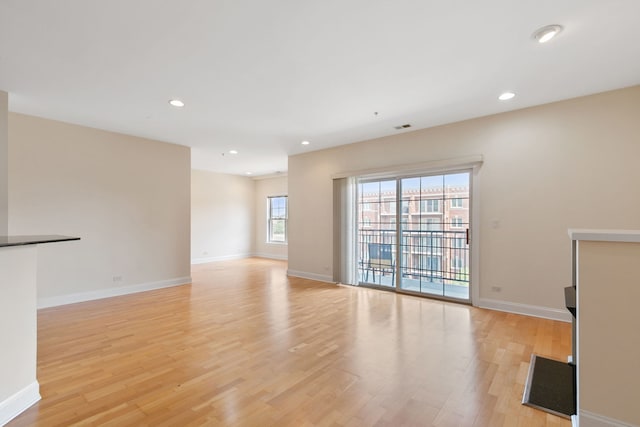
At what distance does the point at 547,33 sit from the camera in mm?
2281

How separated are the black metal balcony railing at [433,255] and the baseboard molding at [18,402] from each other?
4646 mm

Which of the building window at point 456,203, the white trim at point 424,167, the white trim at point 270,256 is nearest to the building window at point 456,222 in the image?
the building window at point 456,203

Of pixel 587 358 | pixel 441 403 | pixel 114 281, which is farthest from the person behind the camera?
pixel 114 281

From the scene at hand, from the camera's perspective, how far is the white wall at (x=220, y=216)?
28.2 feet

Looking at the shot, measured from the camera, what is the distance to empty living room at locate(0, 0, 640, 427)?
1.94 metres

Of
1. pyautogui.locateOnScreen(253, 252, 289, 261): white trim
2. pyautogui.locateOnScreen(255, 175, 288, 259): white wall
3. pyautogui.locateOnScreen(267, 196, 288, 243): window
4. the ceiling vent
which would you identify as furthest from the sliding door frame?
pyautogui.locateOnScreen(267, 196, 288, 243): window

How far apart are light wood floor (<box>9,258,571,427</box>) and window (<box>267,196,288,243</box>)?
16.9 ft

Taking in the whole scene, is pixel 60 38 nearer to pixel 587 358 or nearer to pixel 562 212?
pixel 587 358

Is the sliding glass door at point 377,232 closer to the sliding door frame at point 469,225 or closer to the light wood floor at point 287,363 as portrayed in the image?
the sliding door frame at point 469,225

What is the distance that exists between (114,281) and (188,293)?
1255mm

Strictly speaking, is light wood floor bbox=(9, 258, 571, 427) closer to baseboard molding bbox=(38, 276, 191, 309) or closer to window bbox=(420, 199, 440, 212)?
A: baseboard molding bbox=(38, 276, 191, 309)

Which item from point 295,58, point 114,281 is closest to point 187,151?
point 114,281

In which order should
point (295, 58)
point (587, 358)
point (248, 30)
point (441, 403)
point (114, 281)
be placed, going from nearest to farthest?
point (587, 358)
point (441, 403)
point (248, 30)
point (295, 58)
point (114, 281)

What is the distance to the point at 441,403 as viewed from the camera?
2.00 m
